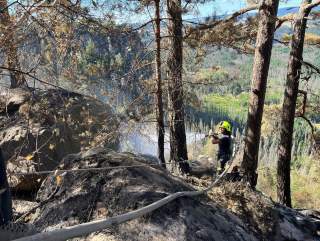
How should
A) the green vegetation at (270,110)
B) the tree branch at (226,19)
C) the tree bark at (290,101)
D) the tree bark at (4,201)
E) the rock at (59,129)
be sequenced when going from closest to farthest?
the tree bark at (4,201) → the rock at (59,129) → the tree branch at (226,19) → the tree bark at (290,101) → the green vegetation at (270,110)

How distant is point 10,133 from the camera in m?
9.01

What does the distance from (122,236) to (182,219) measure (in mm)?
724

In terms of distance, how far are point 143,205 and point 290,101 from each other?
6998 mm

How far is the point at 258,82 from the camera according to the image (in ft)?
26.7

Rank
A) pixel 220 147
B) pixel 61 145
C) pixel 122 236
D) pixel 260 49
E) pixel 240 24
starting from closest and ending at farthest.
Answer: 1. pixel 122 236
2. pixel 260 49
3. pixel 220 147
4. pixel 61 145
5. pixel 240 24

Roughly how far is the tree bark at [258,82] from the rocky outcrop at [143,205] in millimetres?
2935

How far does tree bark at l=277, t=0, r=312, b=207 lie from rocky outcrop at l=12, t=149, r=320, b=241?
492cm

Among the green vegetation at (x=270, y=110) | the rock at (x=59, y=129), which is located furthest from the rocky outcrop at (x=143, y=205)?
the green vegetation at (x=270, y=110)

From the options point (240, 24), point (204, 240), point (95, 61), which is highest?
point (240, 24)

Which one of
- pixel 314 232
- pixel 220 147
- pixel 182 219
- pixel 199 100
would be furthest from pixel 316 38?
pixel 182 219

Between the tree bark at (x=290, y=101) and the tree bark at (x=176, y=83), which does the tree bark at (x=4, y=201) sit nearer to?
the tree bark at (x=176, y=83)

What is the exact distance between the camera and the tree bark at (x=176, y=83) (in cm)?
841

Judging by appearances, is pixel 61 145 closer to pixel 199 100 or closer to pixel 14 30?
pixel 199 100

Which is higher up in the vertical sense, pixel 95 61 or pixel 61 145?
pixel 95 61
